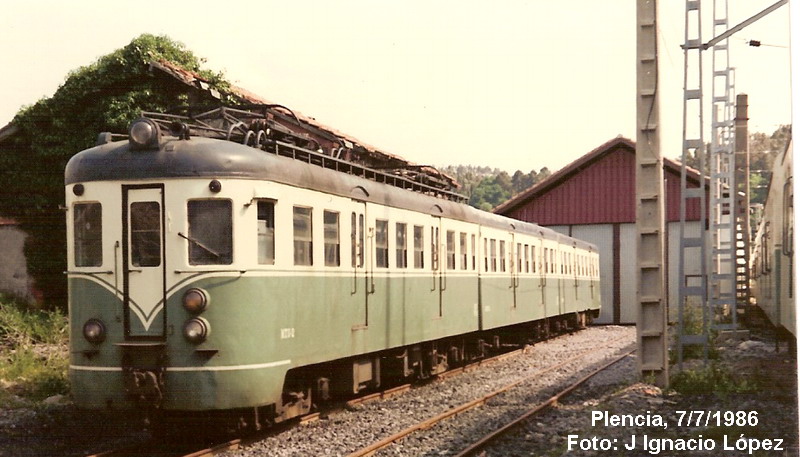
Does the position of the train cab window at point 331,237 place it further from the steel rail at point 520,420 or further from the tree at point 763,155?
the tree at point 763,155

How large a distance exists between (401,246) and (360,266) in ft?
5.42

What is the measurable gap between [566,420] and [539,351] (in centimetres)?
1052

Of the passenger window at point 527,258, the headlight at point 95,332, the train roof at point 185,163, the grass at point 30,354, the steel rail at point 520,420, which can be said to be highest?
A: the train roof at point 185,163

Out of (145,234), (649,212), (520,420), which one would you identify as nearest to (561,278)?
(649,212)

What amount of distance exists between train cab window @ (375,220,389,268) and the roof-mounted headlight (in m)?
3.60

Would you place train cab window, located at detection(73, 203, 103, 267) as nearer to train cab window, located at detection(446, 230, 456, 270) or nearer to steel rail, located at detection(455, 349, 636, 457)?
steel rail, located at detection(455, 349, 636, 457)

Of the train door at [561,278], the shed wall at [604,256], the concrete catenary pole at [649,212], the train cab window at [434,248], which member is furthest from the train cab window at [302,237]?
the shed wall at [604,256]

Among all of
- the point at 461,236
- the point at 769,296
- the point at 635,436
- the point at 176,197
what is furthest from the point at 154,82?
the point at 769,296

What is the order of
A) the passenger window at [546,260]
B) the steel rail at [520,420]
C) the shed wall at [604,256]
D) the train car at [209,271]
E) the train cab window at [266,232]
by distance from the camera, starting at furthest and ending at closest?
the shed wall at [604,256] < the passenger window at [546,260] < the steel rail at [520,420] < the train cab window at [266,232] < the train car at [209,271]

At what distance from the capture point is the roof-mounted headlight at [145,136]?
9766mm

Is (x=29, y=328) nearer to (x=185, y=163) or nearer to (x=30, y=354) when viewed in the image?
(x=30, y=354)

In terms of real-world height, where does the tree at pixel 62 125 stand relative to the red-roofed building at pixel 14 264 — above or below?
above

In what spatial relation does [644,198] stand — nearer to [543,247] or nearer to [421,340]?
[421,340]

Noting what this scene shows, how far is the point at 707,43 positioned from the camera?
13.7 metres
